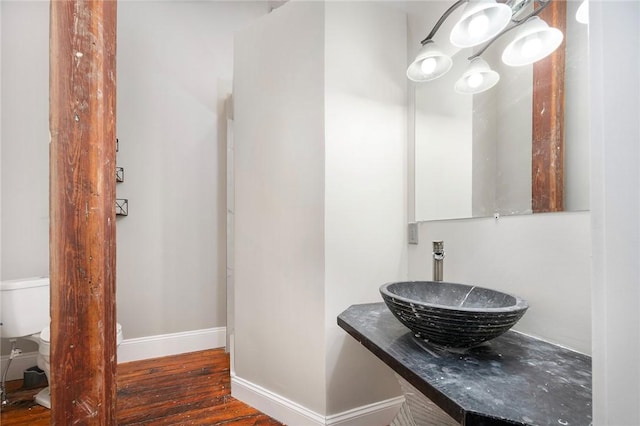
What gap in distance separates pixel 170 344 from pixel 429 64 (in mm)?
2850

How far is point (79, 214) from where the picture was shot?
1.14 metres

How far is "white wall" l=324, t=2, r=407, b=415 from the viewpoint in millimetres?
1500

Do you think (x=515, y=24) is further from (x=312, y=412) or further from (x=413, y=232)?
(x=312, y=412)

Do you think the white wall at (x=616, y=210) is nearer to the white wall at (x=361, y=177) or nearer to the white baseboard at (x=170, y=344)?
the white wall at (x=361, y=177)

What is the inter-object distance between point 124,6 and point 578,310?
3.56 metres

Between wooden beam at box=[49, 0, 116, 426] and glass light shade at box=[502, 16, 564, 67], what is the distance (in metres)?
1.69

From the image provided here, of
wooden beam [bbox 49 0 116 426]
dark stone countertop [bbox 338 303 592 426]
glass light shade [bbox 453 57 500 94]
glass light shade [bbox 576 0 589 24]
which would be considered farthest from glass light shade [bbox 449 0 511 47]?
wooden beam [bbox 49 0 116 426]

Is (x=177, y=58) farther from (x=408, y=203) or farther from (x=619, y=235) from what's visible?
(x=619, y=235)

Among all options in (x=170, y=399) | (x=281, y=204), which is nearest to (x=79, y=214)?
(x=281, y=204)

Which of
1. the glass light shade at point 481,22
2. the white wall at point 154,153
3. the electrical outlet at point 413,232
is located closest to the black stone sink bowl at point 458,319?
the electrical outlet at point 413,232

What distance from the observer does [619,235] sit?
344mm

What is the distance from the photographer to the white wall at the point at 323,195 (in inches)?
59.1

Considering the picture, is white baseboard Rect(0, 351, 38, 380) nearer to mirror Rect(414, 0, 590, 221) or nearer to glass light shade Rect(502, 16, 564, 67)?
mirror Rect(414, 0, 590, 221)

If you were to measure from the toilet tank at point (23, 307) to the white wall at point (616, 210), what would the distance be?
269cm
